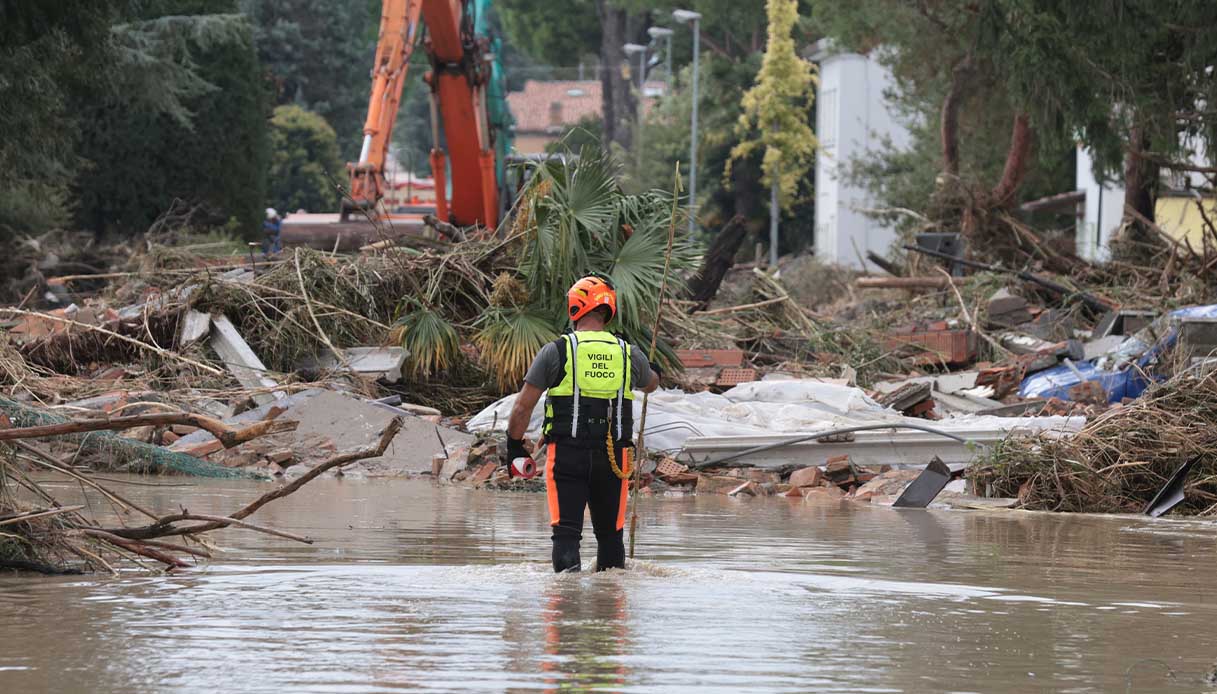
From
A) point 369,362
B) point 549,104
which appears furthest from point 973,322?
point 549,104

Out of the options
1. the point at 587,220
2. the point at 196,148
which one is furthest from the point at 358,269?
the point at 196,148

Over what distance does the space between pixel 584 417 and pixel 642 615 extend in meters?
1.42

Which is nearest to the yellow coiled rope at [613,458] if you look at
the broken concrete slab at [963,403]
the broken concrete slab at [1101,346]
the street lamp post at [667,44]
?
the broken concrete slab at [963,403]

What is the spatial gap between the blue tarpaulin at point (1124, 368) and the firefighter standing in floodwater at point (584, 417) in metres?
9.57

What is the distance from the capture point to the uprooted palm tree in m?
18.8

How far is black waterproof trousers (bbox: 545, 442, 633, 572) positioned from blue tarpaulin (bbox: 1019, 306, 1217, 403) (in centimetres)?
954

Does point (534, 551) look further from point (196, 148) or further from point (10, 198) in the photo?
point (196, 148)

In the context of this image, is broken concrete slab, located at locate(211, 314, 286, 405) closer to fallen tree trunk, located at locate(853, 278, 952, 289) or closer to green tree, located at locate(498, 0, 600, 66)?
fallen tree trunk, located at locate(853, 278, 952, 289)

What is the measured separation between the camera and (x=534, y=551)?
421 inches

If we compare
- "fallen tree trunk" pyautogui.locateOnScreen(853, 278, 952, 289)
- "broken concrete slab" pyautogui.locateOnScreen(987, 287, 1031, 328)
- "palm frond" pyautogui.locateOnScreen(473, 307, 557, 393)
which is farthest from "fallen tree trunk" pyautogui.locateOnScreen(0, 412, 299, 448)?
"fallen tree trunk" pyautogui.locateOnScreen(853, 278, 952, 289)

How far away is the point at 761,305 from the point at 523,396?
14.3 m

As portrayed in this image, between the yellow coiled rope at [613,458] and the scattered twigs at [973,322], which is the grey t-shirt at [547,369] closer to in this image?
the yellow coiled rope at [613,458]

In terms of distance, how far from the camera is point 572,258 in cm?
1888

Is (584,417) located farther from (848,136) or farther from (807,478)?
(848,136)
